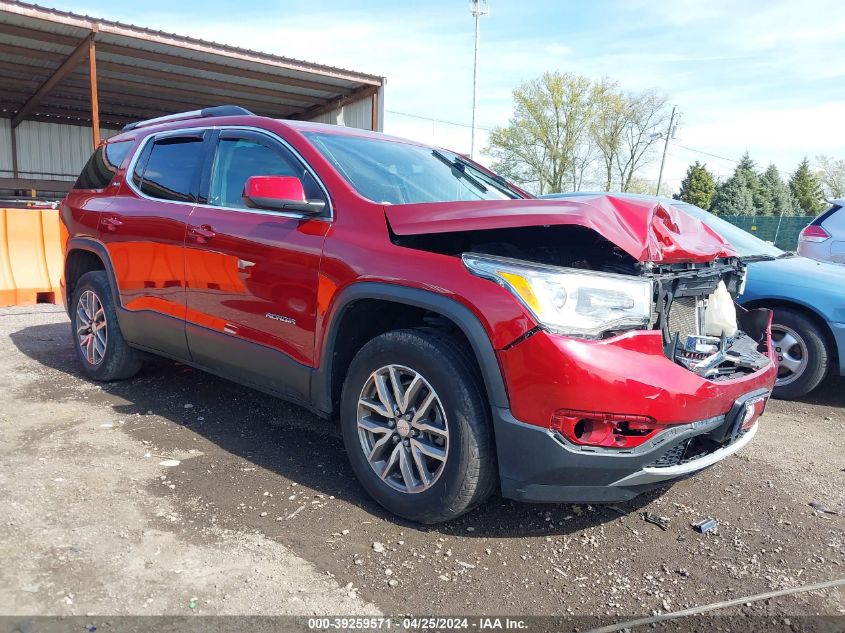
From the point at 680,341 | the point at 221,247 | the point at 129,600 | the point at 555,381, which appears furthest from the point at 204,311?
the point at 680,341

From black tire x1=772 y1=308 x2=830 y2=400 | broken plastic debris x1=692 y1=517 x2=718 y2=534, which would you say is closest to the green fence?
black tire x1=772 y1=308 x2=830 y2=400

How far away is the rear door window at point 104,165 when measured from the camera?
4652mm

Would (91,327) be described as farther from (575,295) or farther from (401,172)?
(575,295)

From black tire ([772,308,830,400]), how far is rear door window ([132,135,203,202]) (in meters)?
4.37

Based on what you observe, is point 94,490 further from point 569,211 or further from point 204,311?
point 569,211

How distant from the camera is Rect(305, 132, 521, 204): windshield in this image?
3307mm

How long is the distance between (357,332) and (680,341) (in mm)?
1472

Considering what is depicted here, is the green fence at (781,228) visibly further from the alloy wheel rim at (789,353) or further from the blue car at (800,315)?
the alloy wheel rim at (789,353)

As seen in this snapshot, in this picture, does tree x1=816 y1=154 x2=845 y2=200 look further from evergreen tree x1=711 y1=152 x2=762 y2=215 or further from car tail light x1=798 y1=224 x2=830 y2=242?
car tail light x1=798 y1=224 x2=830 y2=242

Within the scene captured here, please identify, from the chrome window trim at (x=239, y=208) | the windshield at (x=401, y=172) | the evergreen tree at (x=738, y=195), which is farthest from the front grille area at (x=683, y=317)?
the evergreen tree at (x=738, y=195)

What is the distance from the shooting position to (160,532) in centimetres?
271

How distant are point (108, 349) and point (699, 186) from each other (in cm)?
4357

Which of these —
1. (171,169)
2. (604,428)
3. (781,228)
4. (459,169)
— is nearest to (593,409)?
(604,428)

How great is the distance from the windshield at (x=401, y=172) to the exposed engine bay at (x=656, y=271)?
0.56 meters
